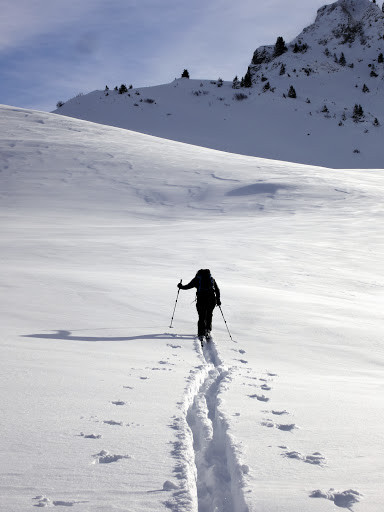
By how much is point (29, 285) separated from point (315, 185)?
23.3 meters

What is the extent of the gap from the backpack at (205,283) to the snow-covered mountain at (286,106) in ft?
141

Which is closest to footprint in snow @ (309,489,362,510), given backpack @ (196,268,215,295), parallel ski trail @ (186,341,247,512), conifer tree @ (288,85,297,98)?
parallel ski trail @ (186,341,247,512)

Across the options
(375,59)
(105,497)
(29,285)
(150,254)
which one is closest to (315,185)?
(150,254)

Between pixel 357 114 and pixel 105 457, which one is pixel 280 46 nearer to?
pixel 357 114

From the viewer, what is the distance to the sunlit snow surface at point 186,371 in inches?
117

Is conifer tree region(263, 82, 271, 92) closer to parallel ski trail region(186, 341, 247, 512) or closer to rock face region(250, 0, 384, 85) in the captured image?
rock face region(250, 0, 384, 85)

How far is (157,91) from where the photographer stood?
220ft

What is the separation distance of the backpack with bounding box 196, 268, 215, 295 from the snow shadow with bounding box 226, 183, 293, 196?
19.1 metres

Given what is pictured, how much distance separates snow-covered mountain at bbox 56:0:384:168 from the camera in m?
52.0

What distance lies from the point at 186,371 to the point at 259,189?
2320 cm

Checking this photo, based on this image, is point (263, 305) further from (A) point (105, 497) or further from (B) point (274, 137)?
(B) point (274, 137)

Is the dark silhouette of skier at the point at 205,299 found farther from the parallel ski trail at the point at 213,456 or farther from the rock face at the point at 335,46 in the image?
the rock face at the point at 335,46

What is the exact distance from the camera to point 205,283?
26.1 feet

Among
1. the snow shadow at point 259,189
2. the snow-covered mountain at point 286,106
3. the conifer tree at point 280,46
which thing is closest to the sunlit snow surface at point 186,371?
the snow shadow at point 259,189
